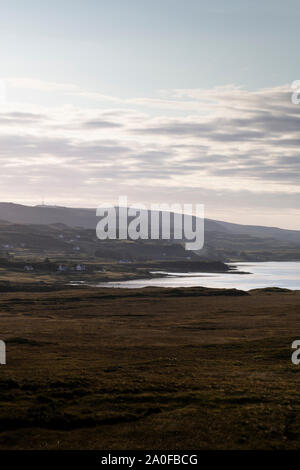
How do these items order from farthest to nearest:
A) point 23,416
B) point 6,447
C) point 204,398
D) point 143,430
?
point 204,398 < point 23,416 < point 143,430 < point 6,447

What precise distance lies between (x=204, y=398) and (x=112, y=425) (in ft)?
30.1

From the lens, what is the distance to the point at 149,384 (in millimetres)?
47250

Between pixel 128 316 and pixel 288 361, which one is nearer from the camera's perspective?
pixel 288 361

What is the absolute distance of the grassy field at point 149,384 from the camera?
34.9m

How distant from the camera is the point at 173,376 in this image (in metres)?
51.3

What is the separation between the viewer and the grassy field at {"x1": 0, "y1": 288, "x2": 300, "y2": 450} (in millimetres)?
34938

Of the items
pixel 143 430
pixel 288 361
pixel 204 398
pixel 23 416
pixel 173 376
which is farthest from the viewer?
pixel 288 361

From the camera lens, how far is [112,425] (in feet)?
123

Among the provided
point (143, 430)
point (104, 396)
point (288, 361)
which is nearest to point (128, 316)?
point (288, 361)

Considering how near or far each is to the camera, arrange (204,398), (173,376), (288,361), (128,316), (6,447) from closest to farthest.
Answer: (6,447) → (204,398) → (173,376) → (288,361) → (128,316)

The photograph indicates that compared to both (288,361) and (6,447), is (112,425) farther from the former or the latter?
(288,361)
